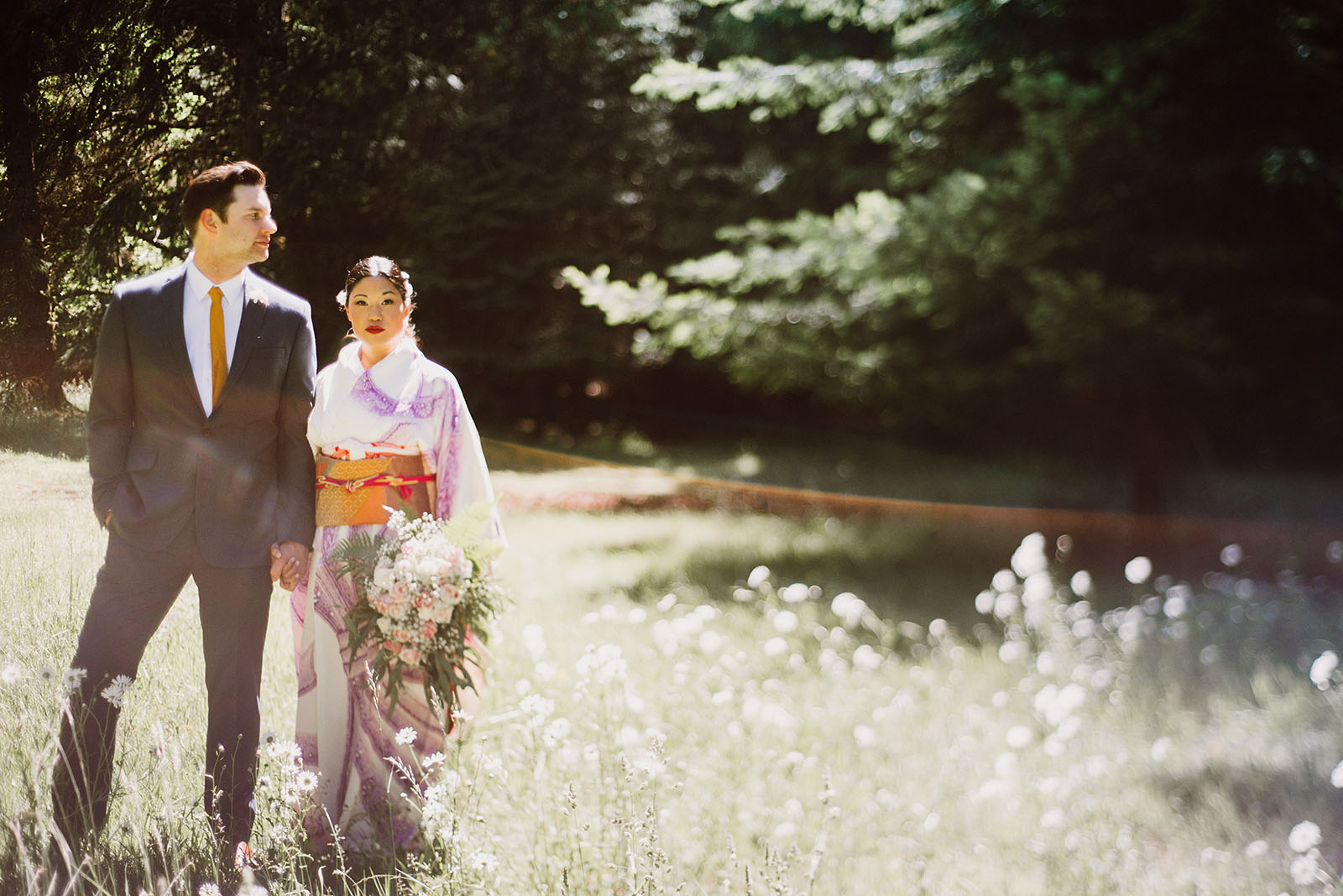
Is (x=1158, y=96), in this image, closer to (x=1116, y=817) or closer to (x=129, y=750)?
(x=1116, y=817)

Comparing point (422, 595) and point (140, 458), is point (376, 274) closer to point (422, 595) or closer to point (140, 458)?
point (140, 458)

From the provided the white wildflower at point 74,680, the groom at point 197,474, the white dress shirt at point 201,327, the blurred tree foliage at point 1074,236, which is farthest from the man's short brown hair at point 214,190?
the blurred tree foliage at point 1074,236

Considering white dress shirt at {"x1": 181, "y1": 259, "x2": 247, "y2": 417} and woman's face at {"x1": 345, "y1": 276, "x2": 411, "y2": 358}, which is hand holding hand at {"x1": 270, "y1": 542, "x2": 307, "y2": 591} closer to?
white dress shirt at {"x1": 181, "y1": 259, "x2": 247, "y2": 417}

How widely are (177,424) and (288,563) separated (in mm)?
470

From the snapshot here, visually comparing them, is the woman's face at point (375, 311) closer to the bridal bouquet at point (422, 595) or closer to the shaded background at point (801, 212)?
the shaded background at point (801, 212)

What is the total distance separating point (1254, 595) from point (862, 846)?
522 centimetres

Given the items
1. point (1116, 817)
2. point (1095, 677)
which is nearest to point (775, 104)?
point (1095, 677)

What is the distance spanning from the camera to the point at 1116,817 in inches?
160

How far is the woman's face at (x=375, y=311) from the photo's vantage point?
8.97 ft

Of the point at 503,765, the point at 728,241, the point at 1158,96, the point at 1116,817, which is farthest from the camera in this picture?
the point at 728,241

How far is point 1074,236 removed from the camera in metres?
6.55

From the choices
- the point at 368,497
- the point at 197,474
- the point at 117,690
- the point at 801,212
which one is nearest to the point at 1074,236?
the point at 801,212

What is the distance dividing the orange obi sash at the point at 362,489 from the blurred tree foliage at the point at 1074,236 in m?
3.19

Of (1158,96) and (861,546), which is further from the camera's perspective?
(861,546)
